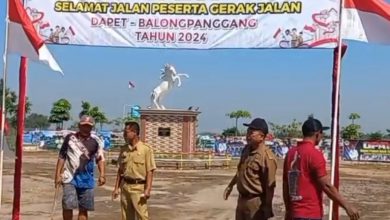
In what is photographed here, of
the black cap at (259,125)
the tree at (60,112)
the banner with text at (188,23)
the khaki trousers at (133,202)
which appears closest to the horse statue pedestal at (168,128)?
the banner with text at (188,23)

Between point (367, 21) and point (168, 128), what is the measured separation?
2873 centimetres

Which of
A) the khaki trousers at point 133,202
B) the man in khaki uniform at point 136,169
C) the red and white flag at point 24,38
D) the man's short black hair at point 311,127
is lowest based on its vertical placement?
the khaki trousers at point 133,202

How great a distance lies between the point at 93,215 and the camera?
14.2m

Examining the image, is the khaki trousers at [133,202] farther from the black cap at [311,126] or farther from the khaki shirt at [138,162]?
the black cap at [311,126]

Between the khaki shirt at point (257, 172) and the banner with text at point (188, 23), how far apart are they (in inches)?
96.8

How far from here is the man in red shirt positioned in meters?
6.51

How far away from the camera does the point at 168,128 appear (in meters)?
37.4

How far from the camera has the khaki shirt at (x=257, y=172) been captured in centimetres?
744

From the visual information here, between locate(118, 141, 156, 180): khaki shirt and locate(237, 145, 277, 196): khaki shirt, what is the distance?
1.75 metres

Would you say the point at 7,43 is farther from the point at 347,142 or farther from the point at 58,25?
the point at 347,142

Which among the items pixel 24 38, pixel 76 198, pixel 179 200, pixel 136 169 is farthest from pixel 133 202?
pixel 179 200

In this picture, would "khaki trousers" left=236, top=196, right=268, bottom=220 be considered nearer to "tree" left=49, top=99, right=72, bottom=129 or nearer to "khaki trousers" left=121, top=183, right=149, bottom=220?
"khaki trousers" left=121, top=183, right=149, bottom=220

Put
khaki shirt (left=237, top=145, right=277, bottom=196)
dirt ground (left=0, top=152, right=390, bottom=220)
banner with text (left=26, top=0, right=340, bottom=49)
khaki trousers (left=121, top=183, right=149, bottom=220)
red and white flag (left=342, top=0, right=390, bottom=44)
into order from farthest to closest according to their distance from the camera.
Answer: dirt ground (left=0, top=152, right=390, bottom=220)
banner with text (left=26, top=0, right=340, bottom=49)
khaki trousers (left=121, top=183, right=149, bottom=220)
red and white flag (left=342, top=0, right=390, bottom=44)
khaki shirt (left=237, top=145, right=277, bottom=196)

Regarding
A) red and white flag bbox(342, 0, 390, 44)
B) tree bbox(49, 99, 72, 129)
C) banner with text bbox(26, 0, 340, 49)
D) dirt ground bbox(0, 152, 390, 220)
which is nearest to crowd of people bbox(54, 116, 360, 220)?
banner with text bbox(26, 0, 340, 49)
